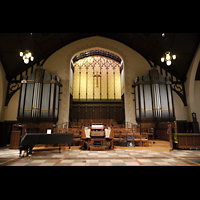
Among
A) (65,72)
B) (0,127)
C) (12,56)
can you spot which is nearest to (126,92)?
(65,72)

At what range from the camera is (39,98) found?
9.64 meters

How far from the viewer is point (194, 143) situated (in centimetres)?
653

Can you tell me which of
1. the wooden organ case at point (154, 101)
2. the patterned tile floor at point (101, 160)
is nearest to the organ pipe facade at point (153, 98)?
the wooden organ case at point (154, 101)

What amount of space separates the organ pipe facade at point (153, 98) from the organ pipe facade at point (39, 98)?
5.83 metres

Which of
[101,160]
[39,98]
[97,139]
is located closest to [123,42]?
[39,98]

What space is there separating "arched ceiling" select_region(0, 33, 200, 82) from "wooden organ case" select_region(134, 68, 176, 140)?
1497 millimetres

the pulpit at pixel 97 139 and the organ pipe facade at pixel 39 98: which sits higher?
the organ pipe facade at pixel 39 98

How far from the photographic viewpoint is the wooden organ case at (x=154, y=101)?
378 inches

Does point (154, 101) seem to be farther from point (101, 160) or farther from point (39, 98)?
point (39, 98)

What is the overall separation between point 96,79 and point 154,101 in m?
6.11

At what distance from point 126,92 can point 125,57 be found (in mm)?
2990

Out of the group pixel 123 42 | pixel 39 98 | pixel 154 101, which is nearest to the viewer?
pixel 39 98

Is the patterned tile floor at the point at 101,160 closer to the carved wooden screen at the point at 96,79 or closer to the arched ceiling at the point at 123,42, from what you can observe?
the arched ceiling at the point at 123,42

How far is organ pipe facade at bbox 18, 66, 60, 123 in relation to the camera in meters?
9.25
